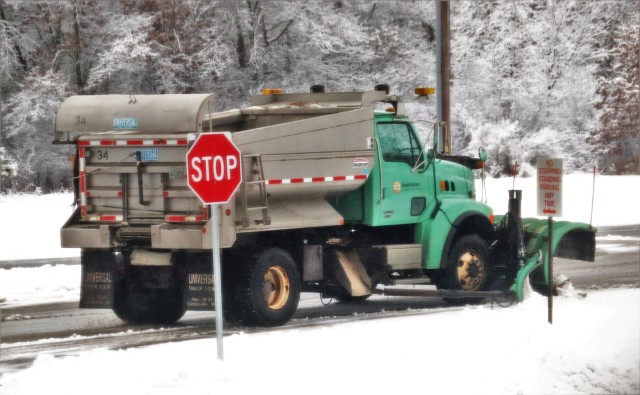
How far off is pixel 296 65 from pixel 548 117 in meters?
9.44

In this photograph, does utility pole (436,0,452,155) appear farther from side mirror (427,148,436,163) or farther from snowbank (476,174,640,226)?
snowbank (476,174,640,226)

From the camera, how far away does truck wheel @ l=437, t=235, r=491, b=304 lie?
15.9 metres

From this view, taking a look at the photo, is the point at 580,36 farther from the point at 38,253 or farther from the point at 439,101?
the point at 38,253

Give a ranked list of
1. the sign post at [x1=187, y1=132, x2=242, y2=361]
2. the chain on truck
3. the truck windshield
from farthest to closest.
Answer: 1. the truck windshield
2. the chain on truck
3. the sign post at [x1=187, y1=132, x2=242, y2=361]

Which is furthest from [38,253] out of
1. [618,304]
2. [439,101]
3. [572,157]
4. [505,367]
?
[572,157]

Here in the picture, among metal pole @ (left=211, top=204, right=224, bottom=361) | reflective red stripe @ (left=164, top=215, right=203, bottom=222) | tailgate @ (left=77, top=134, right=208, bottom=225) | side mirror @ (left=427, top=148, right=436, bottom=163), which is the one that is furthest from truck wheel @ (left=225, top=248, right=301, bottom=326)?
side mirror @ (left=427, top=148, right=436, bottom=163)

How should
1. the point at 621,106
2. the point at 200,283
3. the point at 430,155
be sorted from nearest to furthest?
1. the point at 200,283
2. the point at 430,155
3. the point at 621,106

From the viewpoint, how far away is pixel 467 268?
16.2 m

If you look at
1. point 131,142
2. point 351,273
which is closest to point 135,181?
point 131,142

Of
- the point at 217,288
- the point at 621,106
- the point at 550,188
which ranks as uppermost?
the point at 621,106

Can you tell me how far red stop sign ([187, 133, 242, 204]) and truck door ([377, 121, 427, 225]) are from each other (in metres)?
4.28

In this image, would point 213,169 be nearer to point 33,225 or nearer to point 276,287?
point 276,287

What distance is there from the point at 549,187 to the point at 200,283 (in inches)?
158

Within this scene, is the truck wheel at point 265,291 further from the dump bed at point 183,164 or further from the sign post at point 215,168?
the sign post at point 215,168
